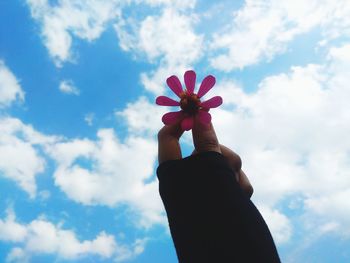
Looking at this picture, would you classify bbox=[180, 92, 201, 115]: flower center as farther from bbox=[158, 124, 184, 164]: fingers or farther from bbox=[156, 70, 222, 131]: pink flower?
bbox=[158, 124, 184, 164]: fingers

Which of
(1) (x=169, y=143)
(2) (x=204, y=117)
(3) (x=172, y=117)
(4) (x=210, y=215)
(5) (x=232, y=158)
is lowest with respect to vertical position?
(4) (x=210, y=215)

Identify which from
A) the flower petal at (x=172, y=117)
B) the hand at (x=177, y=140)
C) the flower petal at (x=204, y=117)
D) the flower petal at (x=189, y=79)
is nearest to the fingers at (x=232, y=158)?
the hand at (x=177, y=140)

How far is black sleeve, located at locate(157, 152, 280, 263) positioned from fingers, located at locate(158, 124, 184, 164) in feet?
0.32

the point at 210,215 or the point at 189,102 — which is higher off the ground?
the point at 189,102

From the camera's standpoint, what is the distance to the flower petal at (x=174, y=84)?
3305 mm

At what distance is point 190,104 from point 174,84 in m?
0.27

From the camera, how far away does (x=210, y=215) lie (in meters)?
2.61

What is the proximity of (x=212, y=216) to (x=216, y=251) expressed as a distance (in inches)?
9.7

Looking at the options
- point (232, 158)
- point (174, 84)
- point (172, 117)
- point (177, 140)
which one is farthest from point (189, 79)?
point (232, 158)

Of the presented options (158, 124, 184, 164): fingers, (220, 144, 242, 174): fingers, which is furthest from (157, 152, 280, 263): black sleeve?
(220, 144, 242, 174): fingers

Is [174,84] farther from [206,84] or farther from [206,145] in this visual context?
[206,145]

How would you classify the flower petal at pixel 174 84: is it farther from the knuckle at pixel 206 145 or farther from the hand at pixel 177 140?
the knuckle at pixel 206 145

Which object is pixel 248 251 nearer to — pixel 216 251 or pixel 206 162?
pixel 216 251

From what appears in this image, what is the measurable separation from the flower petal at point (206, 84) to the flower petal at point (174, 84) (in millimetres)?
190
